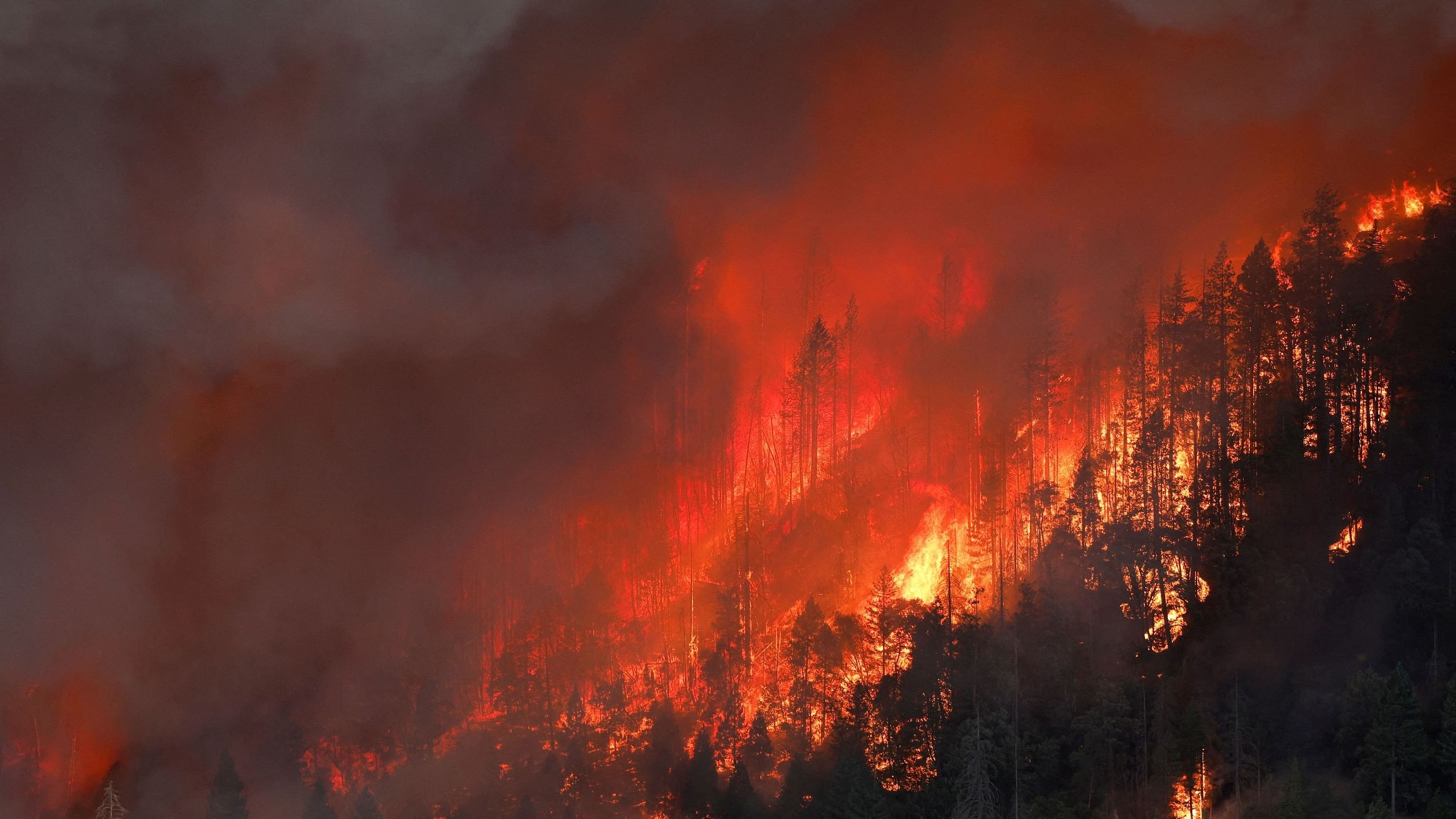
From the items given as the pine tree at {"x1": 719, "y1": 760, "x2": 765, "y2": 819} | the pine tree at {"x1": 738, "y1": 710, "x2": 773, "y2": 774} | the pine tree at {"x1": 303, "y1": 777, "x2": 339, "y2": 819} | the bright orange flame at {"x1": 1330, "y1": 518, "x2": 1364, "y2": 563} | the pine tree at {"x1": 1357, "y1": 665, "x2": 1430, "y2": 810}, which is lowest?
the pine tree at {"x1": 303, "y1": 777, "x2": 339, "y2": 819}

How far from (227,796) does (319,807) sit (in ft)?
17.8

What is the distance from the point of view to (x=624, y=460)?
253 feet

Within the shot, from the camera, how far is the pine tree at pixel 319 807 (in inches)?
2532

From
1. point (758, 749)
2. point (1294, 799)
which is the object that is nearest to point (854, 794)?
point (758, 749)

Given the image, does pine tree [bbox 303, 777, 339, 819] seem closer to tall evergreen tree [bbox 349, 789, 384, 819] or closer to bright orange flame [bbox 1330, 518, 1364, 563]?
tall evergreen tree [bbox 349, 789, 384, 819]

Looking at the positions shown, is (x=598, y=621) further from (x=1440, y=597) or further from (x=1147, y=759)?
(x=1440, y=597)

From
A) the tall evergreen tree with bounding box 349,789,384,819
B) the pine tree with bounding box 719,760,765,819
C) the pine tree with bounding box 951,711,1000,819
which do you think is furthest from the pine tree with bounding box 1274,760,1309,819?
the tall evergreen tree with bounding box 349,789,384,819

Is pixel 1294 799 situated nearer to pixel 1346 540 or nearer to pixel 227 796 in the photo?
pixel 1346 540

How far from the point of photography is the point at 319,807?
64.8m

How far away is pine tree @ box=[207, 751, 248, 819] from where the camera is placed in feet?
213

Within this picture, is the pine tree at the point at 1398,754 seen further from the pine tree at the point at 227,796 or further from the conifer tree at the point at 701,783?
the pine tree at the point at 227,796

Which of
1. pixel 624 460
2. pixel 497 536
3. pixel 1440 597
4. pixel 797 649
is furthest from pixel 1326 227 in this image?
pixel 497 536

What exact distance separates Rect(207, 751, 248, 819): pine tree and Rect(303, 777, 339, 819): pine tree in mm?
3518

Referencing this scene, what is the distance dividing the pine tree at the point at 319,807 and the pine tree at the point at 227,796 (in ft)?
11.5
